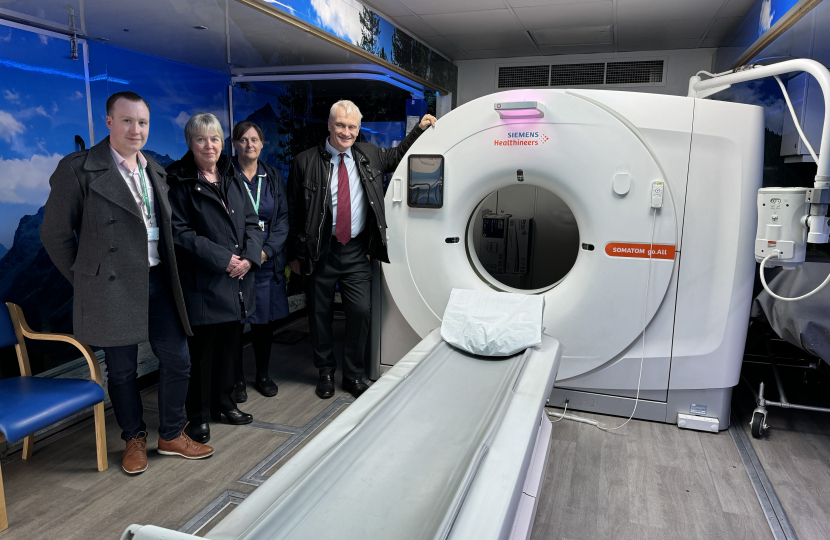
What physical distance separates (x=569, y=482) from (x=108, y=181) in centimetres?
196

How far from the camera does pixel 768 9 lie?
2.80 meters

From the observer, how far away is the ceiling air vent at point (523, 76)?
4543mm

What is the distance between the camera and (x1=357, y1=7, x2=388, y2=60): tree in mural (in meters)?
3.12

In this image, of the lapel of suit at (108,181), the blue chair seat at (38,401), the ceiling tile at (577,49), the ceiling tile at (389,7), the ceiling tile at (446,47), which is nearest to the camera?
the blue chair seat at (38,401)

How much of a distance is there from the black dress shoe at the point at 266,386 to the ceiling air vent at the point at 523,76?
3077 mm

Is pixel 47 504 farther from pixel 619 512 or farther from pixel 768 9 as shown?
pixel 768 9

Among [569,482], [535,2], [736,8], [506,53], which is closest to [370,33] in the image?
[535,2]

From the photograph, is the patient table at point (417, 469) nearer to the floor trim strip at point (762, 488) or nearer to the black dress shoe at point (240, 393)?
the floor trim strip at point (762, 488)

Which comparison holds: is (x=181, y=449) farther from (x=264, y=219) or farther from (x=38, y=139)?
(x=38, y=139)

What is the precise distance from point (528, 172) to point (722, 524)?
1508 mm

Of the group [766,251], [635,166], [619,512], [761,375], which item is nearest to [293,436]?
[619,512]

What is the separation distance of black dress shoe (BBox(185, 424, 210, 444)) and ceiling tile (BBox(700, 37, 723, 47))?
396cm

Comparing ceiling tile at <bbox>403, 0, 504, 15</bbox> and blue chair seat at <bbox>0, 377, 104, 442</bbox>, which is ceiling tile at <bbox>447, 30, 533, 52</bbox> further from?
blue chair seat at <bbox>0, 377, 104, 442</bbox>

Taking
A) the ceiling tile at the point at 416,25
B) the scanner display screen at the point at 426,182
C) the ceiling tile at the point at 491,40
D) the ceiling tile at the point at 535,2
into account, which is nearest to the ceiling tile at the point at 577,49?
the ceiling tile at the point at 491,40
